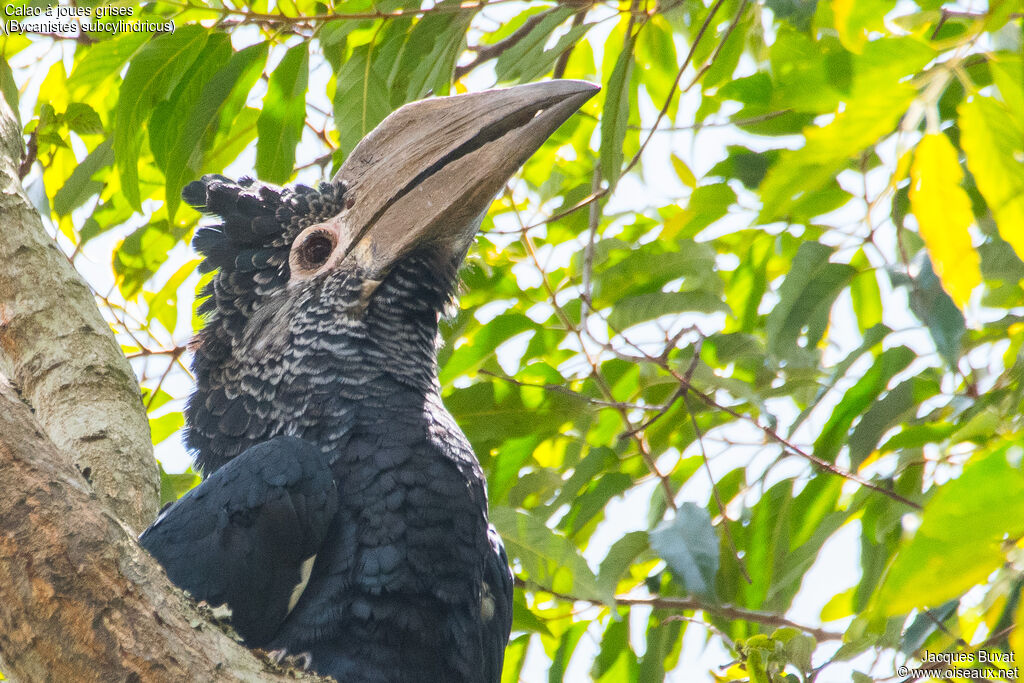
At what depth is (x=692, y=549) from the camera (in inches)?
98.2

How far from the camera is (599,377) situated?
3381 millimetres

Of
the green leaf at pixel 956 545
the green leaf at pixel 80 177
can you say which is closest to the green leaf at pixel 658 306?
the green leaf at pixel 80 177

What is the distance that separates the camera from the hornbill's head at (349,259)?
2.71m

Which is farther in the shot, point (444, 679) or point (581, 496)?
point (581, 496)

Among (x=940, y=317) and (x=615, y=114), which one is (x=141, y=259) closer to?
(x=615, y=114)

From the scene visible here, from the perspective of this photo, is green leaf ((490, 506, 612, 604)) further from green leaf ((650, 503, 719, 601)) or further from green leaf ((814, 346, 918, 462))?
green leaf ((814, 346, 918, 462))

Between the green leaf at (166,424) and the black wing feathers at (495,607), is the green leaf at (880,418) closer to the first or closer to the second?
the black wing feathers at (495,607)

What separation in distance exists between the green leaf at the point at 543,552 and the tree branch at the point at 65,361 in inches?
38.3

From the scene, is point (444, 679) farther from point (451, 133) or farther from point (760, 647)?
point (451, 133)

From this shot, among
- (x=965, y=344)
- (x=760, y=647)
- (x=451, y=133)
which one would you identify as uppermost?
(x=451, y=133)

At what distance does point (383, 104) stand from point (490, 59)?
3.13 feet

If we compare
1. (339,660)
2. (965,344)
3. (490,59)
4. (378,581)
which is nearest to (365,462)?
(378,581)

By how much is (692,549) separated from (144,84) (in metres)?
2.00

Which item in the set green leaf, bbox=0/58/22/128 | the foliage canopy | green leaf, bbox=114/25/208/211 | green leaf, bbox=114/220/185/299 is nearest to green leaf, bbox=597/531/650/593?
the foliage canopy
